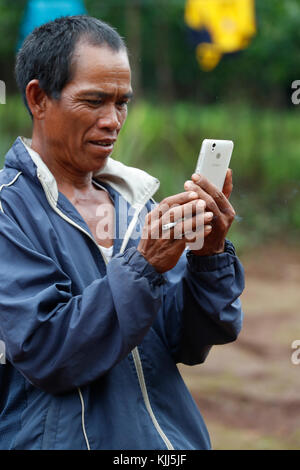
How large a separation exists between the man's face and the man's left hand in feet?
1.03

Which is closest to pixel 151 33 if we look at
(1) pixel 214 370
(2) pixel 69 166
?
(1) pixel 214 370

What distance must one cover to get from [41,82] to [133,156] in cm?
501

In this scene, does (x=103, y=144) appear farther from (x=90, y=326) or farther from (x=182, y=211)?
(x=90, y=326)

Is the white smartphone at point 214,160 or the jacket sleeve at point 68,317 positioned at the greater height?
the white smartphone at point 214,160

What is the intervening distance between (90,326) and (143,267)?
0.62 ft

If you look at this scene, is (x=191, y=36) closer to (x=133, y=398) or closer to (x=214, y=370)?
(x=214, y=370)

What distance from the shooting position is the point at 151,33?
17.6 m

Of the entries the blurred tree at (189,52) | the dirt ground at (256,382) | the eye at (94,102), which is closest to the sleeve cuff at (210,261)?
the eye at (94,102)

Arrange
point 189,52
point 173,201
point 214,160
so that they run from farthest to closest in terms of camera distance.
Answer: point 189,52 < point 214,160 < point 173,201

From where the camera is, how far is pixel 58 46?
1.82 metres

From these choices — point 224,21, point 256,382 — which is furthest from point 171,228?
point 224,21

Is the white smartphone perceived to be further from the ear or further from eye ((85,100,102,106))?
the ear

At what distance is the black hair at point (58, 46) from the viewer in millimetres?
1821

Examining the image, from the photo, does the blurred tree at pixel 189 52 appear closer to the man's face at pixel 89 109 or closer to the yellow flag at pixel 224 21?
the yellow flag at pixel 224 21
